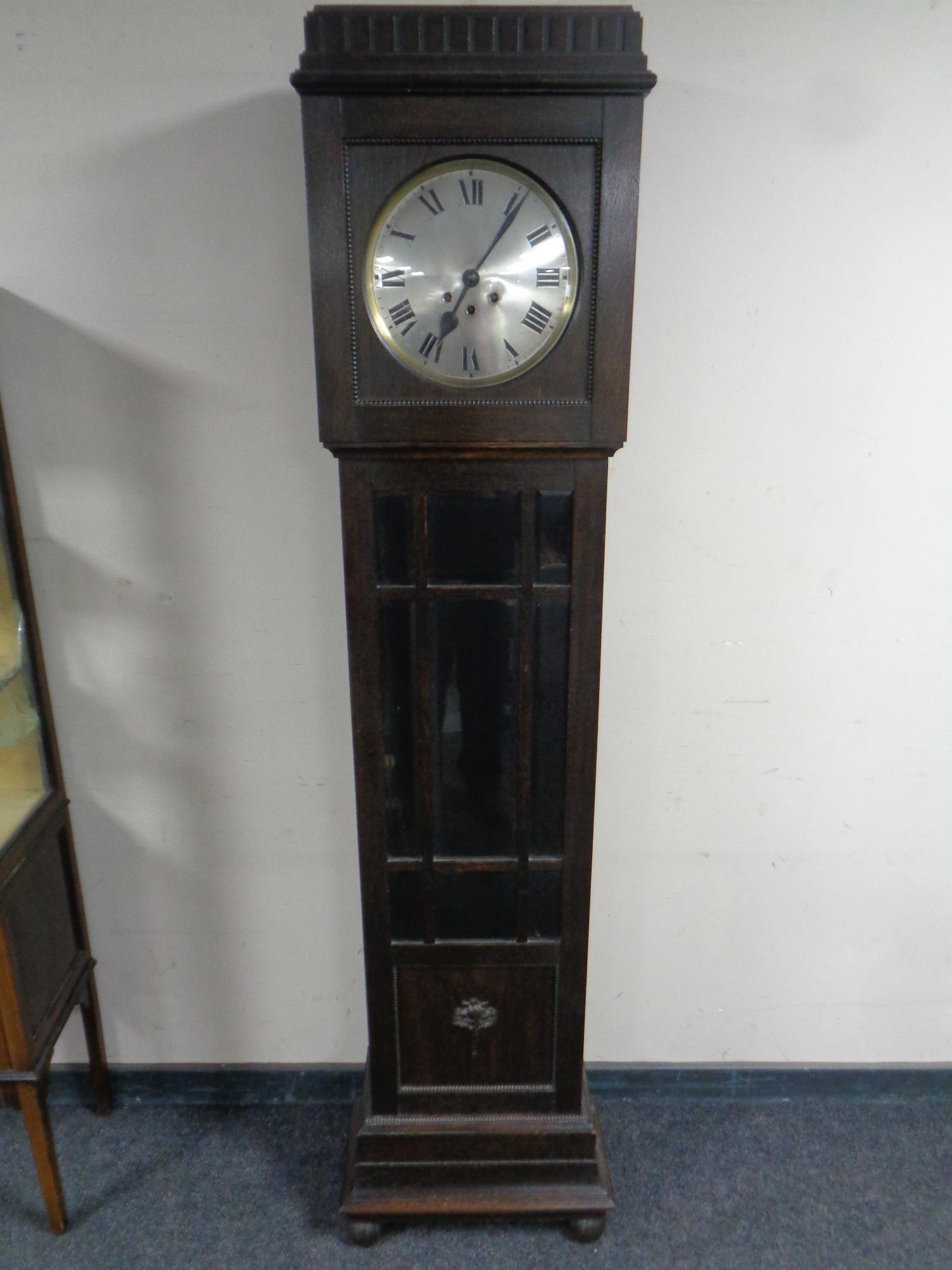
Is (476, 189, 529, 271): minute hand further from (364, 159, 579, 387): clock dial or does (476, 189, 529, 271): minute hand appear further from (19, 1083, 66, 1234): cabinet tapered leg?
(19, 1083, 66, 1234): cabinet tapered leg

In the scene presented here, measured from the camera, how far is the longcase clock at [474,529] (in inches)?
37.9

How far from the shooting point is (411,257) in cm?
102

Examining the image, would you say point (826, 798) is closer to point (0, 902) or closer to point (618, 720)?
point (618, 720)

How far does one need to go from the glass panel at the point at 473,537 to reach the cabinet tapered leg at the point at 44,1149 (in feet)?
3.27

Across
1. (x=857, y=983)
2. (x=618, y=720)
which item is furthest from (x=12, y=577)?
(x=857, y=983)

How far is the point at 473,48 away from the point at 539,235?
0.67ft

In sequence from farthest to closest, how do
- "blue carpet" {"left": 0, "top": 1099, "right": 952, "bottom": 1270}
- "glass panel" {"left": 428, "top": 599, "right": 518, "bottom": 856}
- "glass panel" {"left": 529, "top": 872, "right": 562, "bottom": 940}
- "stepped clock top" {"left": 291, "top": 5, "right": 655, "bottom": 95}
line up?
"blue carpet" {"left": 0, "top": 1099, "right": 952, "bottom": 1270} → "glass panel" {"left": 529, "top": 872, "right": 562, "bottom": 940} → "glass panel" {"left": 428, "top": 599, "right": 518, "bottom": 856} → "stepped clock top" {"left": 291, "top": 5, "right": 655, "bottom": 95}

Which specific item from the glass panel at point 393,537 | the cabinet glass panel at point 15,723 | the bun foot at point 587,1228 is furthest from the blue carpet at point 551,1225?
the glass panel at point 393,537

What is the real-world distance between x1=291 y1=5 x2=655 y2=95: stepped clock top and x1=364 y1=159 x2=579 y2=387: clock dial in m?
0.09

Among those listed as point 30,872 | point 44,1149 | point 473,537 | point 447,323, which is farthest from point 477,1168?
point 447,323

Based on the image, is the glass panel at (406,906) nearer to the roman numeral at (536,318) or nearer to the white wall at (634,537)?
the white wall at (634,537)

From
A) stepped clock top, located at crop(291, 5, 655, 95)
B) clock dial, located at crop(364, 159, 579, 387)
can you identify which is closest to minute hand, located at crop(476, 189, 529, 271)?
clock dial, located at crop(364, 159, 579, 387)

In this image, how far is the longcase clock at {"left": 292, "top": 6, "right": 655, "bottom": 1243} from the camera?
96 centimetres

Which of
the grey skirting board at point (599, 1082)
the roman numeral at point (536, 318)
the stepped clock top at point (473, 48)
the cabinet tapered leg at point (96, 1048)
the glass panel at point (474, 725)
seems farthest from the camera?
the grey skirting board at point (599, 1082)
